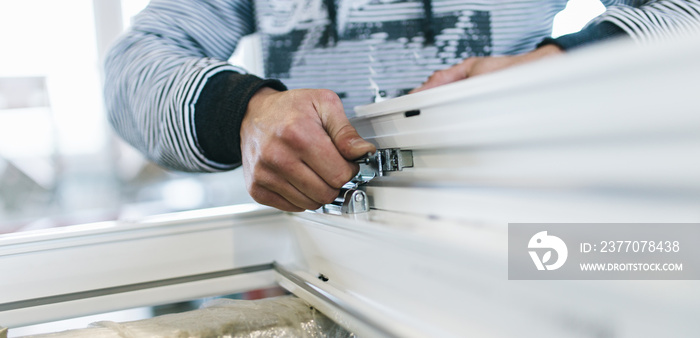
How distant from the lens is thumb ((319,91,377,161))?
0.60 m

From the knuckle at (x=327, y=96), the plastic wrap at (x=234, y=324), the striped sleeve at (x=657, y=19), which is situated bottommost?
the plastic wrap at (x=234, y=324)

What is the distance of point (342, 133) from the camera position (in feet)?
2.03

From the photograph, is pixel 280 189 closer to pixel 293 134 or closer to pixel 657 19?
pixel 293 134

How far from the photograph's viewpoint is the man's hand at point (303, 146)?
62 cm

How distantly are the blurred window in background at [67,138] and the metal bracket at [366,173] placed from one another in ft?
6.36

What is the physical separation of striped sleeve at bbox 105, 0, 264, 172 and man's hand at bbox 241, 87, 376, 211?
89 millimetres

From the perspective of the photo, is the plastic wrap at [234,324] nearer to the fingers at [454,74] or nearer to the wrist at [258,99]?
the wrist at [258,99]

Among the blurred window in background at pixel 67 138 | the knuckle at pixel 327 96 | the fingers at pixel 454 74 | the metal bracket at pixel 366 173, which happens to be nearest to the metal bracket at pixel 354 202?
the metal bracket at pixel 366 173

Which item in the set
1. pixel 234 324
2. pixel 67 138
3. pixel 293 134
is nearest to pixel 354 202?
pixel 293 134

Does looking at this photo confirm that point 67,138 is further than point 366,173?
Yes

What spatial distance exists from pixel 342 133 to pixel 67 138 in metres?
2.90

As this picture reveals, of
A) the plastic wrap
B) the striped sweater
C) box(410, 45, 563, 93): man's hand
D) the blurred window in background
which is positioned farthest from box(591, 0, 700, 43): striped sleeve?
the blurred window in background

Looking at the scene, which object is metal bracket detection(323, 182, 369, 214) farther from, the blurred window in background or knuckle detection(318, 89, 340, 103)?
the blurred window in background

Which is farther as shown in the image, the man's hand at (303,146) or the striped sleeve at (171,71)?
the striped sleeve at (171,71)
